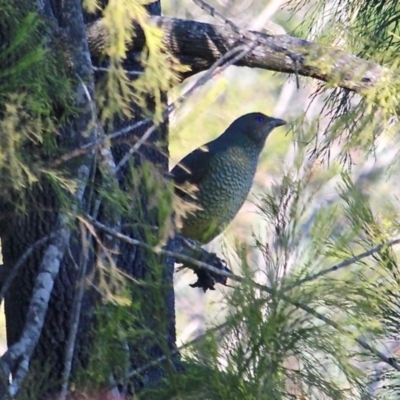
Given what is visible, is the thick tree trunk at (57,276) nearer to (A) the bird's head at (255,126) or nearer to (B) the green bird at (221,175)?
(B) the green bird at (221,175)

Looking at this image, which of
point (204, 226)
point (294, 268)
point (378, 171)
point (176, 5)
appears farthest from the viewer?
point (176, 5)

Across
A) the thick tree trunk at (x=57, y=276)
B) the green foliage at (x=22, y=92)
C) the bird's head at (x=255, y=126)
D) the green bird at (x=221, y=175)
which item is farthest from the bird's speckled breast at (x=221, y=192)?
the green foliage at (x=22, y=92)

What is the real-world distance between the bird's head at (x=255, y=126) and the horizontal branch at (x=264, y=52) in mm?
976

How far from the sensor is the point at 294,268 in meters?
2.21

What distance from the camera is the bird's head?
443 centimetres

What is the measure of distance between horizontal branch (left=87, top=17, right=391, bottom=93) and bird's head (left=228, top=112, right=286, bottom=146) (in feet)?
3.20

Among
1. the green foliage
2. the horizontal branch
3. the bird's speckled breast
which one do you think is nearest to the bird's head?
the bird's speckled breast

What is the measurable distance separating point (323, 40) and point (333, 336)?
5.99 ft

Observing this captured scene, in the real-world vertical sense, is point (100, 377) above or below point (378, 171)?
Answer: below

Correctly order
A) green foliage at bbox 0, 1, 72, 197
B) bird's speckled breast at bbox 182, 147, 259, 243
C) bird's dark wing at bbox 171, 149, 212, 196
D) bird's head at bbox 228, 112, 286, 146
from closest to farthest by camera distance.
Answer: green foliage at bbox 0, 1, 72, 197 → bird's speckled breast at bbox 182, 147, 259, 243 → bird's dark wing at bbox 171, 149, 212, 196 → bird's head at bbox 228, 112, 286, 146

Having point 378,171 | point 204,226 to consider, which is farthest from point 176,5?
point 204,226

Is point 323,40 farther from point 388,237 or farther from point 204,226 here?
point 388,237

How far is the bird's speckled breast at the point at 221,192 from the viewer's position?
13.3ft

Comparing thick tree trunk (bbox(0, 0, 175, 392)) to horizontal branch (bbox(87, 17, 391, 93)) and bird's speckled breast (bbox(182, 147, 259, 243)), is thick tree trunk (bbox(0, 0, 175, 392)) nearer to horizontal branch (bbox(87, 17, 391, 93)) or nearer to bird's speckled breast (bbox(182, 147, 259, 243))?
horizontal branch (bbox(87, 17, 391, 93))
